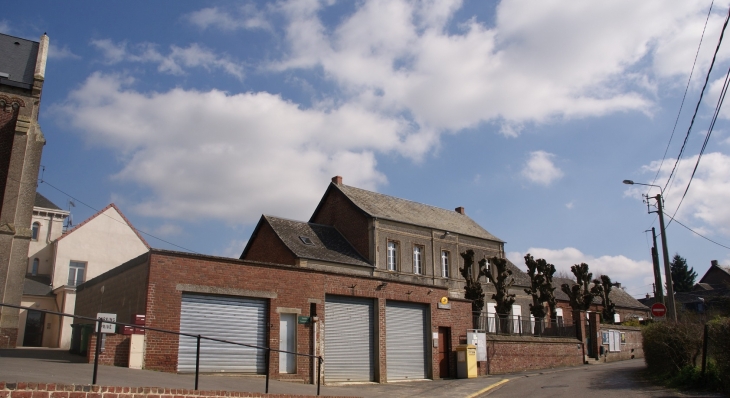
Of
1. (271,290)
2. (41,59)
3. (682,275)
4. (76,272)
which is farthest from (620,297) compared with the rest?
(41,59)

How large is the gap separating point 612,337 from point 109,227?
3309cm

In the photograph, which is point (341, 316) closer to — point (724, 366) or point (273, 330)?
point (273, 330)

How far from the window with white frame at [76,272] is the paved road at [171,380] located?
21107 mm

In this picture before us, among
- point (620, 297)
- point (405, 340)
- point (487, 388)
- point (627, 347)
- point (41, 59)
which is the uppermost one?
point (41, 59)

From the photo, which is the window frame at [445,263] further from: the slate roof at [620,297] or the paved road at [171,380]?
the slate roof at [620,297]

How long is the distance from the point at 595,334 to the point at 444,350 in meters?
14.3

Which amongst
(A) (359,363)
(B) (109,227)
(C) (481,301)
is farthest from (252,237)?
(A) (359,363)

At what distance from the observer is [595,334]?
34031 millimetres

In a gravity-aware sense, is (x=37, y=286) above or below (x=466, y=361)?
above

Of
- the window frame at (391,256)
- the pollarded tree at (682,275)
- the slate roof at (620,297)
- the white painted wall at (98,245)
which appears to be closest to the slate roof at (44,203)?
the white painted wall at (98,245)

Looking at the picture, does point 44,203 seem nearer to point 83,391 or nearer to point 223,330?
point 223,330

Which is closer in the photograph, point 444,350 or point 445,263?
point 444,350

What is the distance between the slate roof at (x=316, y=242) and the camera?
3256 centimetres

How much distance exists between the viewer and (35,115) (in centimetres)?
2483
